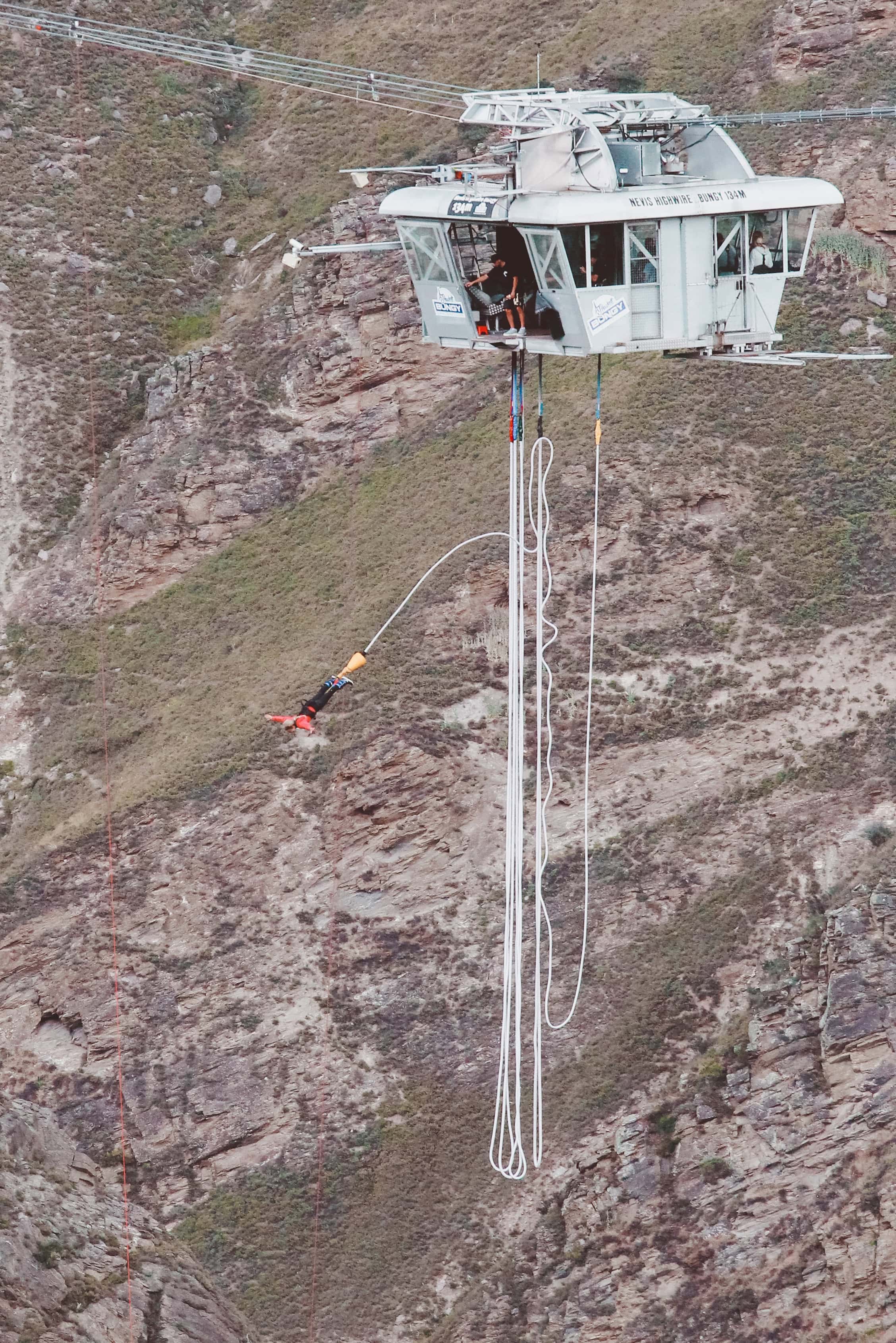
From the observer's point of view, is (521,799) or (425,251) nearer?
(425,251)

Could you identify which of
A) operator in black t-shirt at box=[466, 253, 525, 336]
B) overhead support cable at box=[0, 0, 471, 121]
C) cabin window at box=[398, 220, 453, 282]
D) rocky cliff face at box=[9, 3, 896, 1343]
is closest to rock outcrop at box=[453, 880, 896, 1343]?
rocky cliff face at box=[9, 3, 896, 1343]

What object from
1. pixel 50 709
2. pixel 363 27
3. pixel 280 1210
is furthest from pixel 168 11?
pixel 280 1210

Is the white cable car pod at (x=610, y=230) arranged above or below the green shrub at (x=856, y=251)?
above

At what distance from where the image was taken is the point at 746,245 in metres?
30.6

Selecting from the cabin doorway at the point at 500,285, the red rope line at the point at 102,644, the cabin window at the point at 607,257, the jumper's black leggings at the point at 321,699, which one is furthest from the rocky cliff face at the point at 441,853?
the cabin window at the point at 607,257

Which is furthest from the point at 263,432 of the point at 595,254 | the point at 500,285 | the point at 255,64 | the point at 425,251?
the point at 595,254

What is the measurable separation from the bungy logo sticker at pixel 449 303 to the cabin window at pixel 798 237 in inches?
239

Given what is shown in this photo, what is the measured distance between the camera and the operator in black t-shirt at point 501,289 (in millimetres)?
30469

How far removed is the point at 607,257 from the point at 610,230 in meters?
0.45

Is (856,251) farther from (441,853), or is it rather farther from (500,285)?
(441,853)

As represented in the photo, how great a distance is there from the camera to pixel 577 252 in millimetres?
29234

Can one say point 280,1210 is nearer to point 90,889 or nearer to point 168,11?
point 90,889

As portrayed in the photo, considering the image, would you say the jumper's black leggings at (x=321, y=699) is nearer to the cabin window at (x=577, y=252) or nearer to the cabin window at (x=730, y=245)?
the cabin window at (x=577, y=252)

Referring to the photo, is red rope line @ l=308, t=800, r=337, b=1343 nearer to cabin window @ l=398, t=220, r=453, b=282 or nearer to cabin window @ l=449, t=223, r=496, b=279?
cabin window @ l=398, t=220, r=453, b=282
